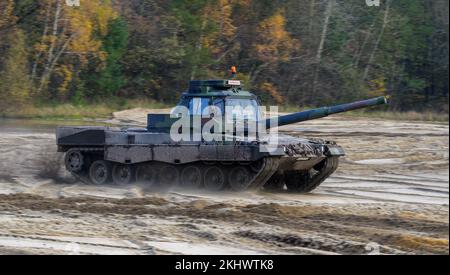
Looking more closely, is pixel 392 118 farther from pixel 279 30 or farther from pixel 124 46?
pixel 124 46

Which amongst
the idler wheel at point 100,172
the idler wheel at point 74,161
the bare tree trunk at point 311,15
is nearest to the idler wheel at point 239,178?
the idler wheel at point 100,172

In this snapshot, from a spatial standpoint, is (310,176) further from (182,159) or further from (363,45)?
(363,45)

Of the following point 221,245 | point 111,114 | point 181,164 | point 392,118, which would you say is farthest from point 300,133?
point 221,245

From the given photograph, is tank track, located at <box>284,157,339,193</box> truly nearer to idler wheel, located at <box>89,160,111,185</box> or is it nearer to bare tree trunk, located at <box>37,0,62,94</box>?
idler wheel, located at <box>89,160,111,185</box>

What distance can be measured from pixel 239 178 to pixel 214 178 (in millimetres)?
471

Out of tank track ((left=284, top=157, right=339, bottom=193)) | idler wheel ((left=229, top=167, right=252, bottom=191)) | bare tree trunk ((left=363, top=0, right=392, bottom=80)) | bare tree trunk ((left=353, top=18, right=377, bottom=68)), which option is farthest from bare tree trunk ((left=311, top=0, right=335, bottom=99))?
idler wheel ((left=229, top=167, right=252, bottom=191))

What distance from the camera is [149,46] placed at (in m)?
35.2

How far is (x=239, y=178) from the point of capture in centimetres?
1522

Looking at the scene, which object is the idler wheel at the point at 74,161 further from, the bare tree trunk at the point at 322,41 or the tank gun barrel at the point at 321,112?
the bare tree trunk at the point at 322,41

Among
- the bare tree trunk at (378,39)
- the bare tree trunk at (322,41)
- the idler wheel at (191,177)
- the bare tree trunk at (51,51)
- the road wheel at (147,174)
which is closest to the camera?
the idler wheel at (191,177)

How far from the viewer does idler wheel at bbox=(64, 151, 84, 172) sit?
17.0 meters

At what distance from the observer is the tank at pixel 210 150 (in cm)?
1496

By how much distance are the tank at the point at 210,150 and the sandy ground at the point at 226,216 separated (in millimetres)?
371

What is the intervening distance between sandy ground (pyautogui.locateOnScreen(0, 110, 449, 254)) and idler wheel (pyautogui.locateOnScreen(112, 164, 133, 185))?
0.81 feet
